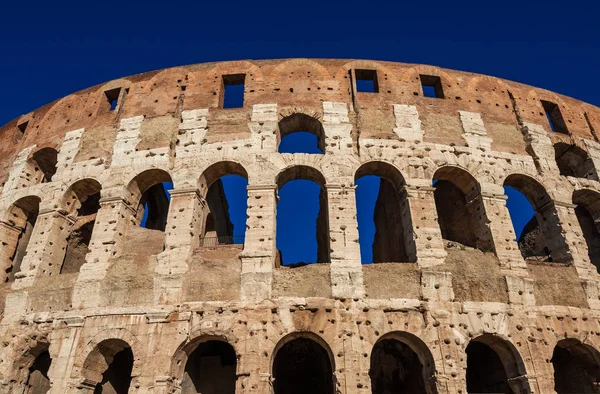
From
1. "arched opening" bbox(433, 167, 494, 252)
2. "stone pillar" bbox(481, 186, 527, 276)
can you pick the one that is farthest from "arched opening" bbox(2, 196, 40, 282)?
"stone pillar" bbox(481, 186, 527, 276)

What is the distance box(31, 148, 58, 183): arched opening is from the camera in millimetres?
12906

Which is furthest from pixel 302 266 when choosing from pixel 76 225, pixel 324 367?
pixel 76 225

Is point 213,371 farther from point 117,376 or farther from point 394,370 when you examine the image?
point 394,370

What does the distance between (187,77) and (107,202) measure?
4.44 metres

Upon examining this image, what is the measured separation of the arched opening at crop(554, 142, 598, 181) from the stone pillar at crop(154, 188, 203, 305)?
10430 mm

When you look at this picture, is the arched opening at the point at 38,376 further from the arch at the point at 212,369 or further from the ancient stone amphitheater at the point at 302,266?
the arch at the point at 212,369

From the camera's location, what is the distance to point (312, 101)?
11828mm

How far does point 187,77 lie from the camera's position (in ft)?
41.9

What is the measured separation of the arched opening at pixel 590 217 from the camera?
39.5 feet

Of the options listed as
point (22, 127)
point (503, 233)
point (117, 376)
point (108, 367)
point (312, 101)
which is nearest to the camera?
point (108, 367)

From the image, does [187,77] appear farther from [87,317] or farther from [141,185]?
[87,317]

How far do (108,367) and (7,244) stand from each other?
193 inches

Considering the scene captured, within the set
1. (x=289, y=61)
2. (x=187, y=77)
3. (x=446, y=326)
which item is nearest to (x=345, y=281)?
(x=446, y=326)

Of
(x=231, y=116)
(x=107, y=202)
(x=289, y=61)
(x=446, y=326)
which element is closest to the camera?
(x=446, y=326)
